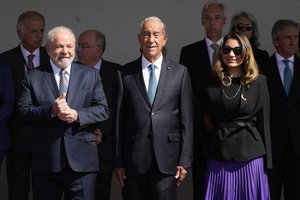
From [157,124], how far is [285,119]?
1.01m

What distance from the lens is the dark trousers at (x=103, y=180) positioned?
5.06 meters

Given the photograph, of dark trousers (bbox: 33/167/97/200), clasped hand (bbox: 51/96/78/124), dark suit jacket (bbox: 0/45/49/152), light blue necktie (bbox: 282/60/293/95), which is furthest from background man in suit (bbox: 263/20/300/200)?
dark suit jacket (bbox: 0/45/49/152)

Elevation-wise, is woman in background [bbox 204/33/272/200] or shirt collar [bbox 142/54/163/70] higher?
shirt collar [bbox 142/54/163/70]

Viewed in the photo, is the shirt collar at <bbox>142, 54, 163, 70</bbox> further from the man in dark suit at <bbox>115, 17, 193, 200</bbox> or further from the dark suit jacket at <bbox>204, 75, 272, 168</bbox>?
the dark suit jacket at <bbox>204, 75, 272, 168</bbox>

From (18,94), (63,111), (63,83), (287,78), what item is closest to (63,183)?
(63,111)

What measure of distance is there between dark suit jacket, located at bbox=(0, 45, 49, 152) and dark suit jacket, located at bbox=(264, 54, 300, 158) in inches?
69.8

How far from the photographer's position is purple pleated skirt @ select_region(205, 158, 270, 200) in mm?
4168

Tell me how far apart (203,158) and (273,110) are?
62 cm

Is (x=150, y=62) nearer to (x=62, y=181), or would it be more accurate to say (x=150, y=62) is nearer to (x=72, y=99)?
(x=72, y=99)

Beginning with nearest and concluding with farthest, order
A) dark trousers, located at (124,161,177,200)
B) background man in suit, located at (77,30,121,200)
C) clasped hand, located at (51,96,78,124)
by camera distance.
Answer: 1. clasped hand, located at (51,96,78,124)
2. dark trousers, located at (124,161,177,200)
3. background man in suit, located at (77,30,121,200)

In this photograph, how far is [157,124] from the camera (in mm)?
4117

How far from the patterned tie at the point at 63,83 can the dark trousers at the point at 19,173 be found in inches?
37.4

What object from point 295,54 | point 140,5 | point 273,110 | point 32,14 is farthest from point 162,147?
point 140,5

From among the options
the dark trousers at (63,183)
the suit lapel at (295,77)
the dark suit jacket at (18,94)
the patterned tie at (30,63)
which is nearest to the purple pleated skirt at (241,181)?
the suit lapel at (295,77)
